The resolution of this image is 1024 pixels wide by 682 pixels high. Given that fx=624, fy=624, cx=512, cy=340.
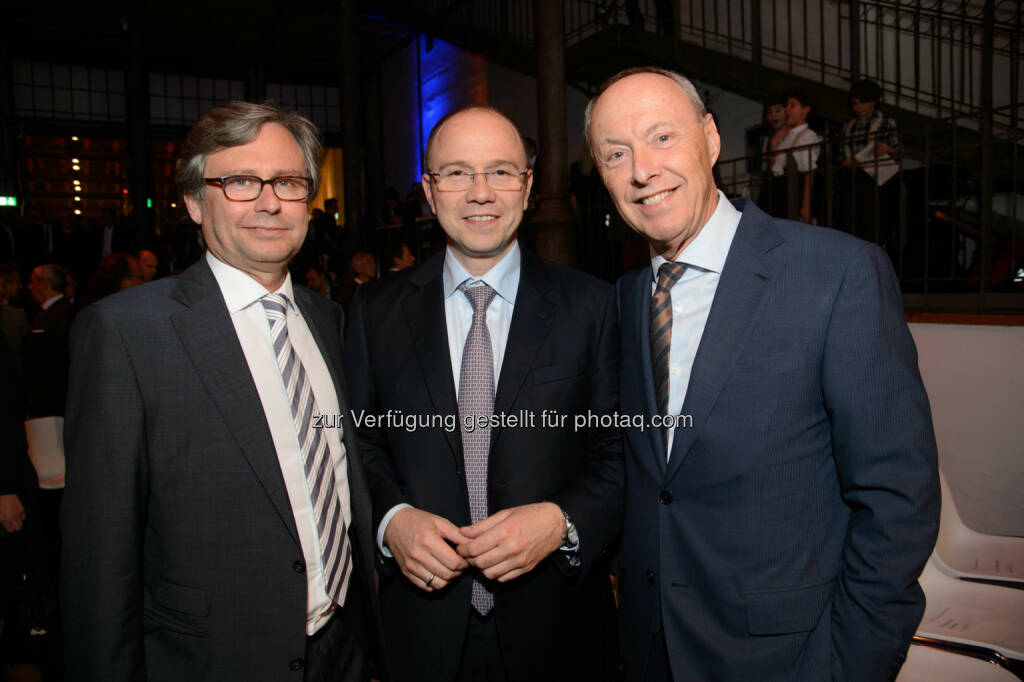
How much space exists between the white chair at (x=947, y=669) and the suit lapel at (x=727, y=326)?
119cm

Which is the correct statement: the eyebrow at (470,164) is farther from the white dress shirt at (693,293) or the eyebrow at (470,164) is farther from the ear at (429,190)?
the white dress shirt at (693,293)

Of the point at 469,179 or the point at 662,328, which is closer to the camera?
the point at 662,328

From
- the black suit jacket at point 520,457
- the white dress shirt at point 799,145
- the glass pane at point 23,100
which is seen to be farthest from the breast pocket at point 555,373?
the glass pane at point 23,100

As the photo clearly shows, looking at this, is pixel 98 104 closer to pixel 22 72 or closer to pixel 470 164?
pixel 22 72

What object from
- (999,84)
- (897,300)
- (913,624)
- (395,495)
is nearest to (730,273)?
(897,300)

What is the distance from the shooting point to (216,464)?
137 centimetres

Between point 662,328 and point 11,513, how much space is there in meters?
3.10

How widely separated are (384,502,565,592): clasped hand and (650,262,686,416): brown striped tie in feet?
1.28

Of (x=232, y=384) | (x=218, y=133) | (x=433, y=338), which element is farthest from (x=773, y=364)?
(x=218, y=133)

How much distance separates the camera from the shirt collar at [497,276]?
1.75 meters

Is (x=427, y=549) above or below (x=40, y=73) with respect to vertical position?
below

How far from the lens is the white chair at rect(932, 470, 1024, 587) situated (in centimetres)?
234

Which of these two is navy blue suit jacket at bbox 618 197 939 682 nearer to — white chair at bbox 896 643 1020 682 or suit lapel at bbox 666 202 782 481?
suit lapel at bbox 666 202 782 481

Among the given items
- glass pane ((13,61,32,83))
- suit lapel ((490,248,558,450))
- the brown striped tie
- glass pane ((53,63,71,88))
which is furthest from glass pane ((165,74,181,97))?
the brown striped tie
